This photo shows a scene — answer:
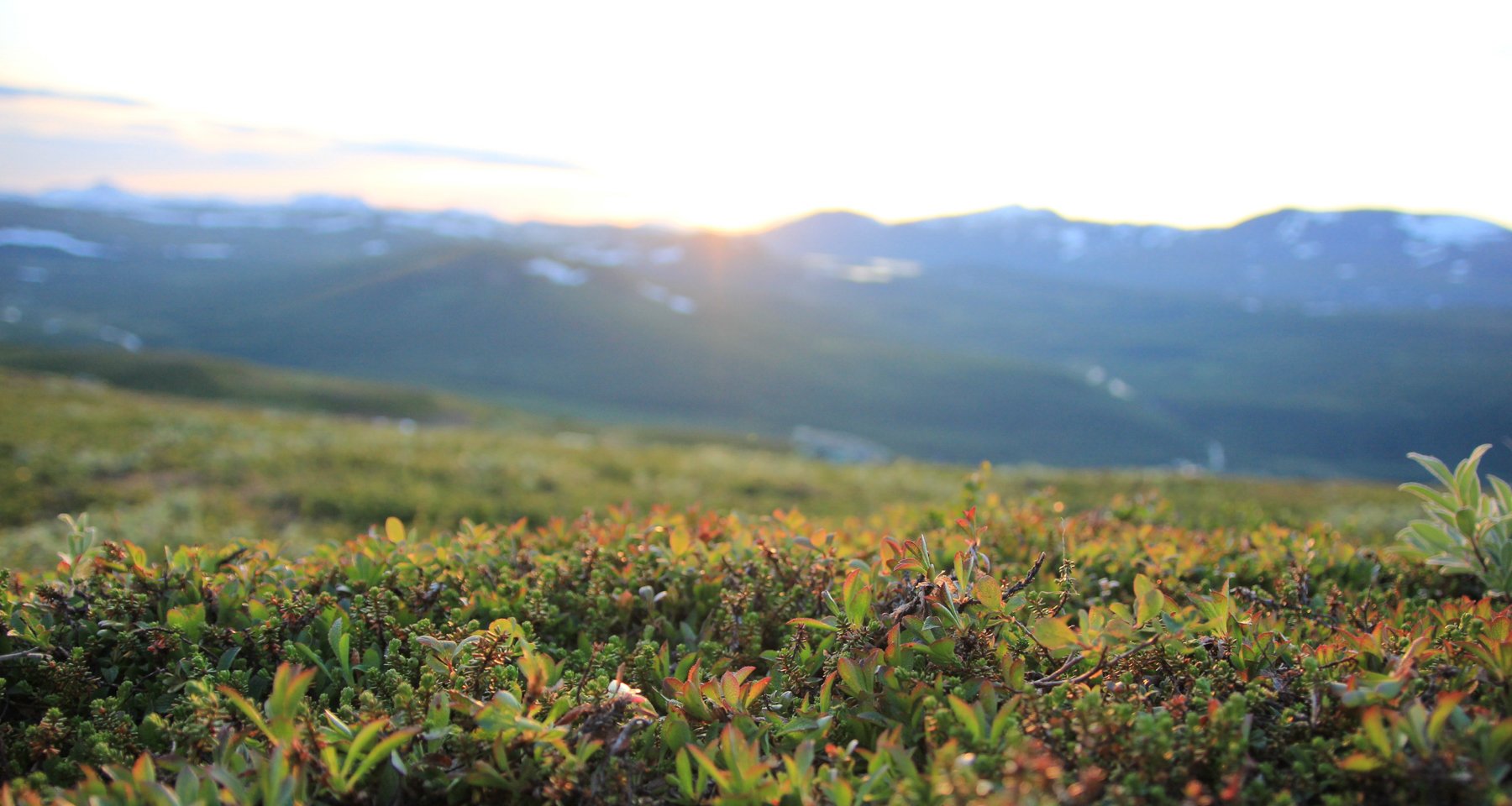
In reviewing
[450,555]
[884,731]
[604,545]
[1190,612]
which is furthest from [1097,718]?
[450,555]

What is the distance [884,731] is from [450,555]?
7.44 feet

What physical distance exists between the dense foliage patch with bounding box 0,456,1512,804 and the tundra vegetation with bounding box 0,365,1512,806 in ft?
0.04

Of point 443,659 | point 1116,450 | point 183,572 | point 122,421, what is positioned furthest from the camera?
point 1116,450

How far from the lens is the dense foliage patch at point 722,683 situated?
6.53 feet

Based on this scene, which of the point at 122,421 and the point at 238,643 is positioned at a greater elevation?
the point at 238,643

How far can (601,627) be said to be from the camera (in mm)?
3342

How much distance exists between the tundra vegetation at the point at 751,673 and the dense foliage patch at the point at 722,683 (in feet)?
0.04

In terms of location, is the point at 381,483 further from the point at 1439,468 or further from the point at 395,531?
the point at 1439,468

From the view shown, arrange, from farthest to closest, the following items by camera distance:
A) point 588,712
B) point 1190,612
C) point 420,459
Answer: point 420,459
point 1190,612
point 588,712

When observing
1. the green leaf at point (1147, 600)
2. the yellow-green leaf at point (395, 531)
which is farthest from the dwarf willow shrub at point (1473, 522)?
the yellow-green leaf at point (395, 531)

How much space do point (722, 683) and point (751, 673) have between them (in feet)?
1.84

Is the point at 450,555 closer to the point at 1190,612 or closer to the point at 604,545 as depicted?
the point at 604,545

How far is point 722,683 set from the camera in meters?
2.42

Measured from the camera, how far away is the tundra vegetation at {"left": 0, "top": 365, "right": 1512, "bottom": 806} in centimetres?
200
